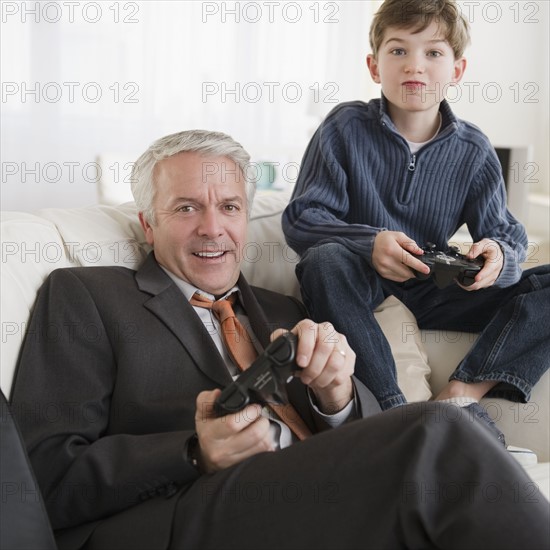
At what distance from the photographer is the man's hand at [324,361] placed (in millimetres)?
1294

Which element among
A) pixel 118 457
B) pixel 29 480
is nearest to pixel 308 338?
pixel 118 457

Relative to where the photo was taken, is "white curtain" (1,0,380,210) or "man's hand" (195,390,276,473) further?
"white curtain" (1,0,380,210)

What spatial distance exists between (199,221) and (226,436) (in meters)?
0.57

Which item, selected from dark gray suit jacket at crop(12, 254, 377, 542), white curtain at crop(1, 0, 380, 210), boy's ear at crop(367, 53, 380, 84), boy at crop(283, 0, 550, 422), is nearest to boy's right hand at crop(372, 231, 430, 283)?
boy at crop(283, 0, 550, 422)

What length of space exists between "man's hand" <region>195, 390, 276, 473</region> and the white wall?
2779mm

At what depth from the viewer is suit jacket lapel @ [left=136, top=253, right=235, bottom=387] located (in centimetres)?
151

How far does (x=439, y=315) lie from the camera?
6.41ft

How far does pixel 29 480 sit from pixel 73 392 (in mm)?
201

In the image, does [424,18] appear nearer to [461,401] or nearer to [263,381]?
[461,401]

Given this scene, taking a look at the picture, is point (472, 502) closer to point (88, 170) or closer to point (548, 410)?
point (548, 410)

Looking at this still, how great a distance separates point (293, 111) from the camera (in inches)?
198

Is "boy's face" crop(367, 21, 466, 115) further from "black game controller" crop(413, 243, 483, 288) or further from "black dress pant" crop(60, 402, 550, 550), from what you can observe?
"black dress pant" crop(60, 402, 550, 550)

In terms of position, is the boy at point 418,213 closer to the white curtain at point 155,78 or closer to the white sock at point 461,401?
the white sock at point 461,401

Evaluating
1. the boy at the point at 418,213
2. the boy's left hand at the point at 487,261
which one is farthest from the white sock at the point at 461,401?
the boy's left hand at the point at 487,261
